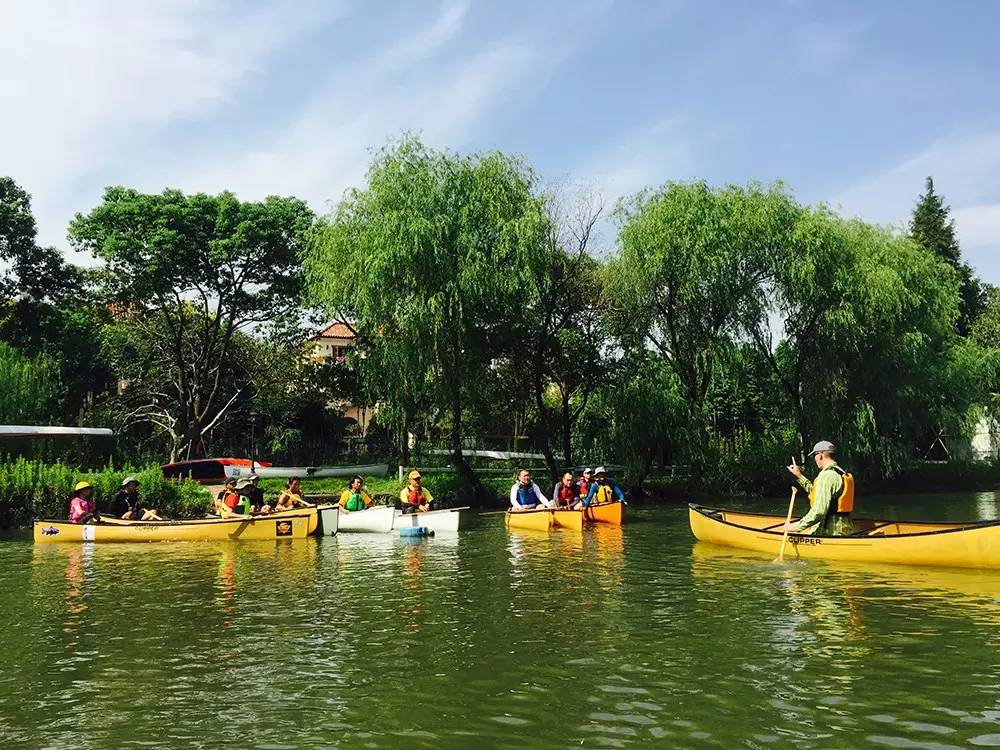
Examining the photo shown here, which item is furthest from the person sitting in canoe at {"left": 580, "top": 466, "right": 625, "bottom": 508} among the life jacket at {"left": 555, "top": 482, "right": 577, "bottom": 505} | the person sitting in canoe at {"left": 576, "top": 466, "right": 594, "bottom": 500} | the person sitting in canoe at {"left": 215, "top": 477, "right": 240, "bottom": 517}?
the person sitting in canoe at {"left": 215, "top": 477, "right": 240, "bottom": 517}

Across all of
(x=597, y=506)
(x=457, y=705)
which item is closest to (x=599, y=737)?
(x=457, y=705)

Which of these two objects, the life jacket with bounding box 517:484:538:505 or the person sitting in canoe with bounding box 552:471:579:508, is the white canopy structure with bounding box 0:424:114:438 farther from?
the person sitting in canoe with bounding box 552:471:579:508

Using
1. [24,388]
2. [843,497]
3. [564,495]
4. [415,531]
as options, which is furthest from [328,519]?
[24,388]

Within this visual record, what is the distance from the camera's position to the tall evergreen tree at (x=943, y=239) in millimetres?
59969

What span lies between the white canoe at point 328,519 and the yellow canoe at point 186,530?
258 mm

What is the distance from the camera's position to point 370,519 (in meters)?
21.5

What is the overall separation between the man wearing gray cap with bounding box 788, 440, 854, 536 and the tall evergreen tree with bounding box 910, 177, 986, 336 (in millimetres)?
51104

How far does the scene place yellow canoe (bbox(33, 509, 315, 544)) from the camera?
19875 mm

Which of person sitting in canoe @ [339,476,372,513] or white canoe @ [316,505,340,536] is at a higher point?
person sitting in canoe @ [339,476,372,513]

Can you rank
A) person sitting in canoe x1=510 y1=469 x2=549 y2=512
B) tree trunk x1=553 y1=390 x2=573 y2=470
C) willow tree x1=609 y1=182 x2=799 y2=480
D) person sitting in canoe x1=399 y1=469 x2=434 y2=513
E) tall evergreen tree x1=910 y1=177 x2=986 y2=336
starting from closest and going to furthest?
person sitting in canoe x1=399 y1=469 x2=434 y2=513 < person sitting in canoe x1=510 y1=469 x2=549 y2=512 < willow tree x1=609 y1=182 x2=799 y2=480 < tree trunk x1=553 y1=390 x2=573 y2=470 < tall evergreen tree x1=910 y1=177 x2=986 y2=336

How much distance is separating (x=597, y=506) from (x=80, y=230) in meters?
23.1

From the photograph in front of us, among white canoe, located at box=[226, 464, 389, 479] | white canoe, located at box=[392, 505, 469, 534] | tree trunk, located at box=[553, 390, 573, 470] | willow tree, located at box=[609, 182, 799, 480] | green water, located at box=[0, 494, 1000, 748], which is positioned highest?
willow tree, located at box=[609, 182, 799, 480]

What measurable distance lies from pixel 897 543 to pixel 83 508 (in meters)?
17.3

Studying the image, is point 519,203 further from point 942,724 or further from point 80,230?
point 942,724
